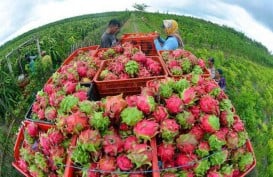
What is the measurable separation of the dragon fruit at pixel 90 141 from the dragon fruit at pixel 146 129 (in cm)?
24

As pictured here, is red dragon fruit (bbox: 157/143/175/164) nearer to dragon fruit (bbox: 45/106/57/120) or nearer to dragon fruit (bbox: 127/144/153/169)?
dragon fruit (bbox: 127/144/153/169)

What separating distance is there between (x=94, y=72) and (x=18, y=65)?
7573 millimetres

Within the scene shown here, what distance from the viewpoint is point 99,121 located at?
2971mm

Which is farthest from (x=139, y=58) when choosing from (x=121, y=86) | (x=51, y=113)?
(x=51, y=113)

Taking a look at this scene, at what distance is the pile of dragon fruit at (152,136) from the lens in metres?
2.91

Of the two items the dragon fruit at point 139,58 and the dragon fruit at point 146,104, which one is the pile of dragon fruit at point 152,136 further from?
the dragon fruit at point 139,58

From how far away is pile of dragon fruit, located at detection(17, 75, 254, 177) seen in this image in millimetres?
2912

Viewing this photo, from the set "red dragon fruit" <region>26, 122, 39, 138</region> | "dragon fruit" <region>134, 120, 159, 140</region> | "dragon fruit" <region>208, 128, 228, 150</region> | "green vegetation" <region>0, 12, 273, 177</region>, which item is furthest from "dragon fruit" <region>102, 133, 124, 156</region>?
"green vegetation" <region>0, 12, 273, 177</region>

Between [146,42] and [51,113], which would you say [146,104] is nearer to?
[51,113]

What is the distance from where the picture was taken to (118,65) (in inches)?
162

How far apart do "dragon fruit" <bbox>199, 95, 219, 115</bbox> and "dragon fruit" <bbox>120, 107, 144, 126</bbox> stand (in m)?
0.47

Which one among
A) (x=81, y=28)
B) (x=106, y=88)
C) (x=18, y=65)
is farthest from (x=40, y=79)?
(x=81, y=28)

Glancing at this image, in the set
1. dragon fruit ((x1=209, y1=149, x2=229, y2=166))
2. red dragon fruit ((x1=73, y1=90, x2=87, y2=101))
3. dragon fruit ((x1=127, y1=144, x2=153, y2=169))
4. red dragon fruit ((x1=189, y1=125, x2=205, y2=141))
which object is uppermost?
red dragon fruit ((x1=73, y1=90, x2=87, y2=101))

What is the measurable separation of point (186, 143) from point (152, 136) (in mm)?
250
